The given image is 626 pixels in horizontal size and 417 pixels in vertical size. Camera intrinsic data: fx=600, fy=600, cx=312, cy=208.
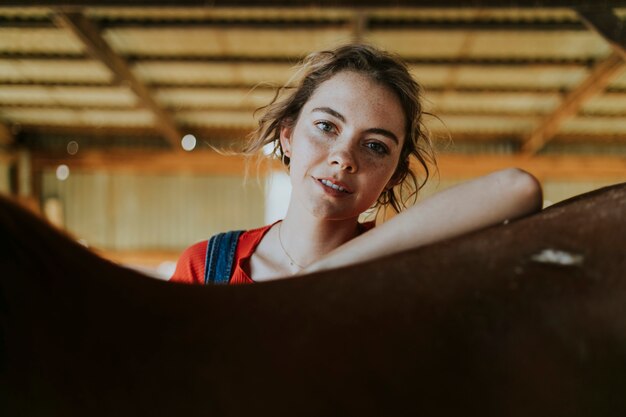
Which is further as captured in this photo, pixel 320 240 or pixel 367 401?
pixel 320 240

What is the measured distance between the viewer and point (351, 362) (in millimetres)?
333

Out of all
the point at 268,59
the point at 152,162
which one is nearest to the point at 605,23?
the point at 268,59

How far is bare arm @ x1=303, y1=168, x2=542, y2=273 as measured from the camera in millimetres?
434

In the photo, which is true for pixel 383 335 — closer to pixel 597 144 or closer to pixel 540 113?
pixel 540 113

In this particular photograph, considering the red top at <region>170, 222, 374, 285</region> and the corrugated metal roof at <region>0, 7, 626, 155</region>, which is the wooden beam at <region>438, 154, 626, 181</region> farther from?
the red top at <region>170, 222, 374, 285</region>

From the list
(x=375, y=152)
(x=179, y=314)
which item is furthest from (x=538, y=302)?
(x=375, y=152)

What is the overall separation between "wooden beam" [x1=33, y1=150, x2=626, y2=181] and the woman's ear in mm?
7763

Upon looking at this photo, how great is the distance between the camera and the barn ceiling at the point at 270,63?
578cm

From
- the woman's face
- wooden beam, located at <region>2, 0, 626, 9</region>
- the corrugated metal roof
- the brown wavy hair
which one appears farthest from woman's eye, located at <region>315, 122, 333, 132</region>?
the corrugated metal roof

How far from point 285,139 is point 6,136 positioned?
9652 mm

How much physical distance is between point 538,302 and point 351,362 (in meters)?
0.11

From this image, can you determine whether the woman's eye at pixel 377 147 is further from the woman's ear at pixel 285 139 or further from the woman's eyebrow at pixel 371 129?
the woman's ear at pixel 285 139

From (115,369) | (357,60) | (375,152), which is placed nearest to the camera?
(115,369)

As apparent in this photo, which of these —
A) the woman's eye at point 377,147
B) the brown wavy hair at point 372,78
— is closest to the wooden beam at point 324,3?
the brown wavy hair at point 372,78
